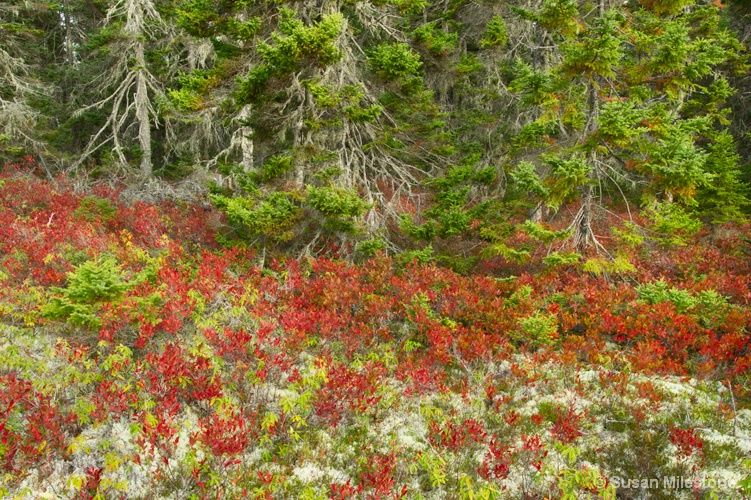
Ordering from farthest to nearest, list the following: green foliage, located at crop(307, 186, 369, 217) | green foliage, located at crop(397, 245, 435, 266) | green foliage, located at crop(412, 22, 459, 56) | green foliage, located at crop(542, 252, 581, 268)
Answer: green foliage, located at crop(412, 22, 459, 56) → green foliage, located at crop(397, 245, 435, 266) → green foliage, located at crop(307, 186, 369, 217) → green foliage, located at crop(542, 252, 581, 268)

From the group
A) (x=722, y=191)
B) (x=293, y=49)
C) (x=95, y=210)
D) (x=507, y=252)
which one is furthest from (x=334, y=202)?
(x=722, y=191)

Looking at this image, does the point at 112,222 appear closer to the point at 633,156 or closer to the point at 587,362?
the point at 587,362

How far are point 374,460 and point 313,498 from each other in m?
0.86

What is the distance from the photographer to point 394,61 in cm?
870

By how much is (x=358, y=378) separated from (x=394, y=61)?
6.13 metres

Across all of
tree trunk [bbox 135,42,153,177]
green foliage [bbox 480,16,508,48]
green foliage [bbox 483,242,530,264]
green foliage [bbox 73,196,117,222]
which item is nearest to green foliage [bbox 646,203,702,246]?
green foliage [bbox 483,242,530,264]

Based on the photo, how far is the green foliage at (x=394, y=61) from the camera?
28.3 feet

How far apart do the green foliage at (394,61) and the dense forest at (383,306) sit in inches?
1.8

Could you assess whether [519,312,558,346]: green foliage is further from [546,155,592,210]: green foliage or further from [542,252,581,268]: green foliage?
[546,155,592,210]: green foliage

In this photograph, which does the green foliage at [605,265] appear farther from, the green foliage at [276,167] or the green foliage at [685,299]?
the green foliage at [276,167]

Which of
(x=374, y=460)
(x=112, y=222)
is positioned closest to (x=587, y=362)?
(x=374, y=460)

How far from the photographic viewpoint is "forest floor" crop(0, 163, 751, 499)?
4.46 metres

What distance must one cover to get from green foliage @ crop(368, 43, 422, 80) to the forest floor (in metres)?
3.74

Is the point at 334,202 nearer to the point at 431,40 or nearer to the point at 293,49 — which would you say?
the point at 293,49
